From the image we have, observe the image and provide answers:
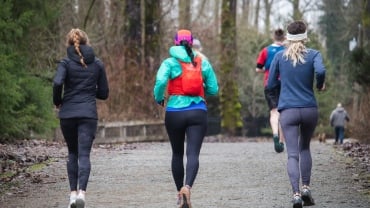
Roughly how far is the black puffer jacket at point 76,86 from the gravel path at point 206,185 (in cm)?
101

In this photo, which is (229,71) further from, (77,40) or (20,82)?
(77,40)

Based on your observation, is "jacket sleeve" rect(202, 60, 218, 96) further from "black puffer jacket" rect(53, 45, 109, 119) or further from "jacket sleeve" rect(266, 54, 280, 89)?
"black puffer jacket" rect(53, 45, 109, 119)

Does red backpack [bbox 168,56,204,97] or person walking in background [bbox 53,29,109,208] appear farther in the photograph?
person walking in background [bbox 53,29,109,208]

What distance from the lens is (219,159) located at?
1480 centimetres

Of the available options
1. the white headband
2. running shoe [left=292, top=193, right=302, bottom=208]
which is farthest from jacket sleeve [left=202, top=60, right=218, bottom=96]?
running shoe [left=292, top=193, right=302, bottom=208]

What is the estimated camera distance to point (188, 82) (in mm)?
9031

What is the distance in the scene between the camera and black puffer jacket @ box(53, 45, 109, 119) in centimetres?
920

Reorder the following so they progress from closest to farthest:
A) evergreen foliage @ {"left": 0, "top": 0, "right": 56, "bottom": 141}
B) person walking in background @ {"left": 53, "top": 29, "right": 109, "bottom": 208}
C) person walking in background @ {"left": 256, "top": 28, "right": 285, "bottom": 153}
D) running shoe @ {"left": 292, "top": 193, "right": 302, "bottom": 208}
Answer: running shoe @ {"left": 292, "top": 193, "right": 302, "bottom": 208}, person walking in background @ {"left": 53, "top": 29, "right": 109, "bottom": 208}, evergreen foliage @ {"left": 0, "top": 0, "right": 56, "bottom": 141}, person walking in background @ {"left": 256, "top": 28, "right": 285, "bottom": 153}

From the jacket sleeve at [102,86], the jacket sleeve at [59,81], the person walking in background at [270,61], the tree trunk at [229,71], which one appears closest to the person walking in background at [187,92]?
the jacket sleeve at [102,86]

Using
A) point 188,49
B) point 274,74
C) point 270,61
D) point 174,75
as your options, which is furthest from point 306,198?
point 270,61

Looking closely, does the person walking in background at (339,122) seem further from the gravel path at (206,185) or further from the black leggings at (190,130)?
the black leggings at (190,130)

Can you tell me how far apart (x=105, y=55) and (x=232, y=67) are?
308 inches

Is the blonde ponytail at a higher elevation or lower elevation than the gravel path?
higher

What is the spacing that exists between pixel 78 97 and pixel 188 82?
46.5 inches
